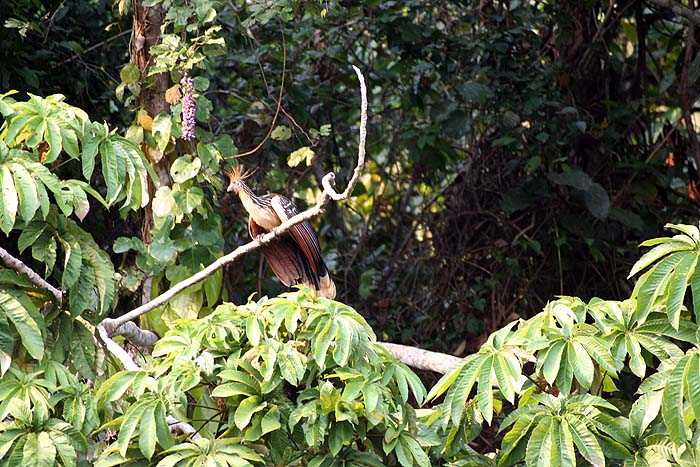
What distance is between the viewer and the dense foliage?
6.73 ft

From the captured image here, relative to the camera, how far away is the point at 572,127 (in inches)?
173

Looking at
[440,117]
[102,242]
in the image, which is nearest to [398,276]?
[440,117]

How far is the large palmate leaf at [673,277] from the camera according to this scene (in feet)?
6.23

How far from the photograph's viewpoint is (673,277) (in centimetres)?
191

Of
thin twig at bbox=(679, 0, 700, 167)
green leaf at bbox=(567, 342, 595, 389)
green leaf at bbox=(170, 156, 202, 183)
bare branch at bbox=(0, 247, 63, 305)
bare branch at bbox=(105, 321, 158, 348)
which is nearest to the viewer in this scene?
green leaf at bbox=(567, 342, 595, 389)

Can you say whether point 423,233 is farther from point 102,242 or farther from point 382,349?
point 382,349

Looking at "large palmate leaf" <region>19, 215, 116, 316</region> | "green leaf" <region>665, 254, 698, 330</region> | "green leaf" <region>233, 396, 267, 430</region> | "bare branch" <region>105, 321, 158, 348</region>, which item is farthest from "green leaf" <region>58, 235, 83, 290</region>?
"green leaf" <region>665, 254, 698, 330</region>

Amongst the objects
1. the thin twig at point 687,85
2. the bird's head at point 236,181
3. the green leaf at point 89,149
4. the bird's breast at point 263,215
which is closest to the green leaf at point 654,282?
the green leaf at point 89,149

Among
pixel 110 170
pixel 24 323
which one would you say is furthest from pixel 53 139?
pixel 24 323

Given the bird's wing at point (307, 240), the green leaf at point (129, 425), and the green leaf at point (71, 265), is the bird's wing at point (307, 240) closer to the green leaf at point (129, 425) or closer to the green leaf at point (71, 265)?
the green leaf at point (71, 265)

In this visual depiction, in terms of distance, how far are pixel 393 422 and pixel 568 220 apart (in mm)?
2506

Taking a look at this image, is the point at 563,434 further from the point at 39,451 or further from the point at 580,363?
the point at 39,451

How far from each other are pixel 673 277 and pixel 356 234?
11.1ft

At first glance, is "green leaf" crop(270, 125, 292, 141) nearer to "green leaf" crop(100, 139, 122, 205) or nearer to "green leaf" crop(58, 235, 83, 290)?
"green leaf" crop(100, 139, 122, 205)
